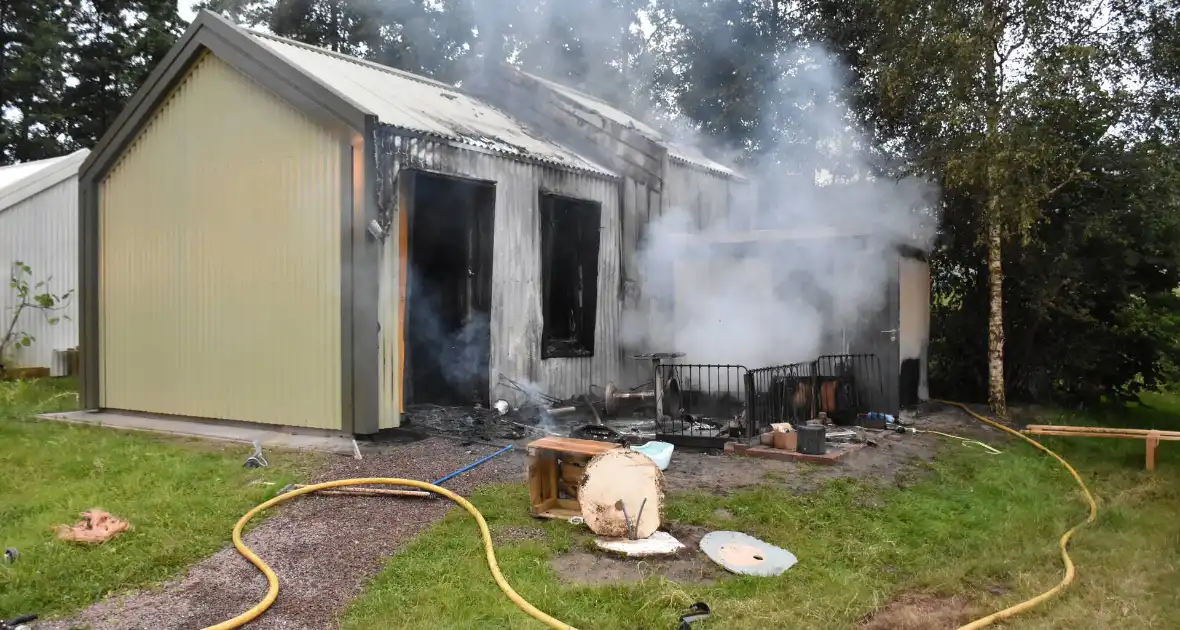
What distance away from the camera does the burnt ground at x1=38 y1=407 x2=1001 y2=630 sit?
4.21 meters

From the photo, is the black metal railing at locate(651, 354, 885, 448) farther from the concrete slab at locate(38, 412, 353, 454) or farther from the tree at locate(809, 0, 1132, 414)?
the concrete slab at locate(38, 412, 353, 454)

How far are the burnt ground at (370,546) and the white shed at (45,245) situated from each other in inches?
405

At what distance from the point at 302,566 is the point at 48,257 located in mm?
13294

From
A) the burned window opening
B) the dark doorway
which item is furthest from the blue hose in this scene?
the dark doorway

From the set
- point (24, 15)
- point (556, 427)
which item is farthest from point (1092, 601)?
point (24, 15)

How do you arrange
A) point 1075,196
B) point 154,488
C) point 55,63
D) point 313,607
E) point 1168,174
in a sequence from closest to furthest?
point 313,607, point 154,488, point 1168,174, point 1075,196, point 55,63

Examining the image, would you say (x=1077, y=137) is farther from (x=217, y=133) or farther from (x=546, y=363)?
(x=217, y=133)

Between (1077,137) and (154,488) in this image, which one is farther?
(1077,137)

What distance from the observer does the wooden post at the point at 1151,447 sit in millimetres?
7664

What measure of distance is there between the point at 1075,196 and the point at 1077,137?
908mm

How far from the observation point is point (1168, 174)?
10.1 m

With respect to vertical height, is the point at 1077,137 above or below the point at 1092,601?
above

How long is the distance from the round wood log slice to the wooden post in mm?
5393

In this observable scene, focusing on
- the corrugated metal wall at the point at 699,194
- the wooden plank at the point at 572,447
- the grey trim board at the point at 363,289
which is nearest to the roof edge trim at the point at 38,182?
the grey trim board at the point at 363,289
